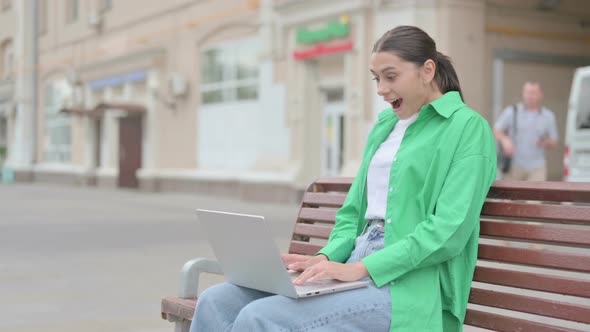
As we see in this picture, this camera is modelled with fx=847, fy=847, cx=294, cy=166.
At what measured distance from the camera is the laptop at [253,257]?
2680 millimetres

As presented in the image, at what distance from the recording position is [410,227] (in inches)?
113

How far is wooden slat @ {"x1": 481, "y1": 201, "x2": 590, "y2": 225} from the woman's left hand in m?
0.56

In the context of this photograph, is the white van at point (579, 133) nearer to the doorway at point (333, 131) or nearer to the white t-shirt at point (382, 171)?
the doorway at point (333, 131)

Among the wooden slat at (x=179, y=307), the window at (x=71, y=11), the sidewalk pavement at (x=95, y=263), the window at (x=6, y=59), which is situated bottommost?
the sidewalk pavement at (x=95, y=263)

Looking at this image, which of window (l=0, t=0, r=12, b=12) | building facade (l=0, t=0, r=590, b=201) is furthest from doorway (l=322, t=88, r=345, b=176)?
window (l=0, t=0, r=12, b=12)

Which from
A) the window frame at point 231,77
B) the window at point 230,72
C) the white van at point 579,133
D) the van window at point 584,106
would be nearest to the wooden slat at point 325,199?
the white van at point 579,133

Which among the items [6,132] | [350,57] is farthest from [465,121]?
[6,132]

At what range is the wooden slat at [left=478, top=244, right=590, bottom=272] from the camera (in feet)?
8.86

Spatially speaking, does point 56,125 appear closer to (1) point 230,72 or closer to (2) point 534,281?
(1) point 230,72

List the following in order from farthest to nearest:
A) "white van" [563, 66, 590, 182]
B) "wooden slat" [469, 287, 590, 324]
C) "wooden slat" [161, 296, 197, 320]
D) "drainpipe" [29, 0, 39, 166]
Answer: "drainpipe" [29, 0, 39, 166] < "white van" [563, 66, 590, 182] < "wooden slat" [161, 296, 197, 320] < "wooden slat" [469, 287, 590, 324]

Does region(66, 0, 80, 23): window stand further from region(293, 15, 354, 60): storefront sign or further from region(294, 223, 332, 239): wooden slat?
region(294, 223, 332, 239): wooden slat

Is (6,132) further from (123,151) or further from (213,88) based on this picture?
(213,88)

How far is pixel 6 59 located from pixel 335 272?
129 ft

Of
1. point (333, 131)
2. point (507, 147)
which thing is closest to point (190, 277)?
point (507, 147)
